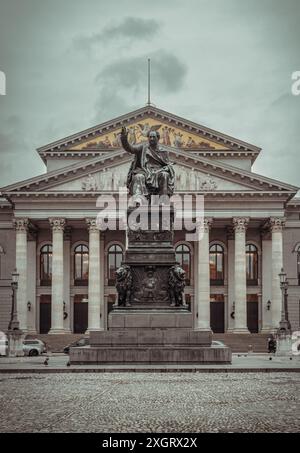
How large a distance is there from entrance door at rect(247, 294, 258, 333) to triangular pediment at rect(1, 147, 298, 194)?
11.7m

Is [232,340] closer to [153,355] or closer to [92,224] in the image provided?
[92,224]

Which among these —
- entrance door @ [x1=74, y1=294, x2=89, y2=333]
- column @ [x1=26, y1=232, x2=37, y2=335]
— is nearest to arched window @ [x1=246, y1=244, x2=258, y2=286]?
entrance door @ [x1=74, y1=294, x2=89, y2=333]

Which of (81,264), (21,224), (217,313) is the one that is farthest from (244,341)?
(21,224)

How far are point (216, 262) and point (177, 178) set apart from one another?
10.5m

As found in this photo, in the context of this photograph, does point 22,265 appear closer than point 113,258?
Yes

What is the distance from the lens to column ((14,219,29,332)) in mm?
64812

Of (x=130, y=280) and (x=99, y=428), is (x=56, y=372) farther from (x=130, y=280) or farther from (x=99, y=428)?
(x=99, y=428)

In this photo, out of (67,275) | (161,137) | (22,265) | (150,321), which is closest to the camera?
(150,321)

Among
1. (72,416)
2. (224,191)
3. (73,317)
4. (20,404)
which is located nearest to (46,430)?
(72,416)

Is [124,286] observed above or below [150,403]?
above

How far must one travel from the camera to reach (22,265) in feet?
213

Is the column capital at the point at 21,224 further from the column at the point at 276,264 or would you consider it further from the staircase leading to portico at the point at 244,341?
the column at the point at 276,264

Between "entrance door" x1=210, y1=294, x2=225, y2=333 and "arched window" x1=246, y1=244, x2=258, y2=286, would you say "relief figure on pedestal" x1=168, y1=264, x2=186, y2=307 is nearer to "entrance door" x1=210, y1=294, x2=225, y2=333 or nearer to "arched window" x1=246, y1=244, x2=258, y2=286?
"entrance door" x1=210, y1=294, x2=225, y2=333

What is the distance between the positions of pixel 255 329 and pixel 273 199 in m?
13.0
